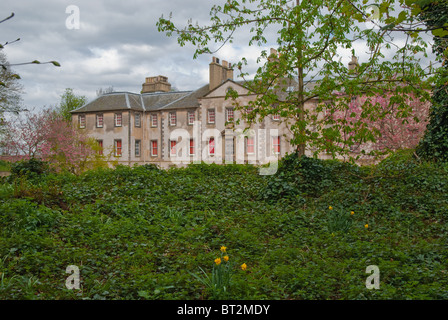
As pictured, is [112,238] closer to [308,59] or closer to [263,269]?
[263,269]

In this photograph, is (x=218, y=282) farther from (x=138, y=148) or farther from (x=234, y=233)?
(x=138, y=148)

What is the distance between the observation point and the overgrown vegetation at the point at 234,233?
5.03 metres

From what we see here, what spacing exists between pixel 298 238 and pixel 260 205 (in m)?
2.40

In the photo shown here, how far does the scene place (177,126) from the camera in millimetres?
39656

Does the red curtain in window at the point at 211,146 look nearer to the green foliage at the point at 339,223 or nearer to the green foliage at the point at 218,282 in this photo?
the green foliage at the point at 339,223

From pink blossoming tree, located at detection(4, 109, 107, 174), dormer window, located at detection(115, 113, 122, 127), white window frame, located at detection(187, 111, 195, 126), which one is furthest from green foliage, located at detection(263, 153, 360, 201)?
dormer window, located at detection(115, 113, 122, 127)

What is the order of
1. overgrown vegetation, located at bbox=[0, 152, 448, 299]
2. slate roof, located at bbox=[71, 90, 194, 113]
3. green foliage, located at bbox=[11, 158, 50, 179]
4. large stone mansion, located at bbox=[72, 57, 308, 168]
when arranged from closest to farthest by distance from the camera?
1. overgrown vegetation, located at bbox=[0, 152, 448, 299]
2. green foliage, located at bbox=[11, 158, 50, 179]
3. large stone mansion, located at bbox=[72, 57, 308, 168]
4. slate roof, located at bbox=[71, 90, 194, 113]

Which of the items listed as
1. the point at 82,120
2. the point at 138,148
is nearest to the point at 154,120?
the point at 138,148

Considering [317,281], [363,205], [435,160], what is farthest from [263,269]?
[435,160]

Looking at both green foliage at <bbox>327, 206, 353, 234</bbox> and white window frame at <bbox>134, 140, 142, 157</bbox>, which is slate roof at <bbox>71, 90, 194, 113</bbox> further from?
green foliage at <bbox>327, 206, 353, 234</bbox>

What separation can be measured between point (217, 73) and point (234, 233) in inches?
1244

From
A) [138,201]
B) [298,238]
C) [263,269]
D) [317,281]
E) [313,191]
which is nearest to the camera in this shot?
[317,281]

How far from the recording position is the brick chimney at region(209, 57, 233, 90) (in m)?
37.1
